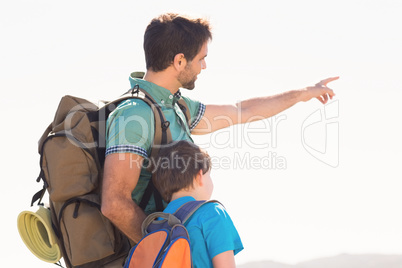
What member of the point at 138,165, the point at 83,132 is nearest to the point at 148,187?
the point at 138,165

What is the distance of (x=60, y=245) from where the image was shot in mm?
3061

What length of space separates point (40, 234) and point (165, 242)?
39.5 inches

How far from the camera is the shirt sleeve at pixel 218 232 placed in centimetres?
260

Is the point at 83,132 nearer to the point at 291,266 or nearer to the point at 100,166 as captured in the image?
the point at 100,166

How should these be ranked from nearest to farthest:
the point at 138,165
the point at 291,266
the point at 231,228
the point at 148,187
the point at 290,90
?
the point at 231,228 → the point at 138,165 → the point at 148,187 → the point at 290,90 → the point at 291,266

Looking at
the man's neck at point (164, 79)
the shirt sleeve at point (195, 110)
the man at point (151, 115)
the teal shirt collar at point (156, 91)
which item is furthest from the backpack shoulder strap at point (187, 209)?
the shirt sleeve at point (195, 110)

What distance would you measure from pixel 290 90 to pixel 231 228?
195 cm

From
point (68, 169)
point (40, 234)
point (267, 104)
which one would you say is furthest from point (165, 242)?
point (267, 104)

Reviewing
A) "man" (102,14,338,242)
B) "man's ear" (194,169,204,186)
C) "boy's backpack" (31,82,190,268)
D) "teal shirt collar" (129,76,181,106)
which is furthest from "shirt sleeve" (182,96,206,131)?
"man's ear" (194,169,204,186)

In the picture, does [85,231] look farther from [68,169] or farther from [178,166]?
[178,166]

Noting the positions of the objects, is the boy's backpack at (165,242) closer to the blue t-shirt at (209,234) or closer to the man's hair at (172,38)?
the blue t-shirt at (209,234)

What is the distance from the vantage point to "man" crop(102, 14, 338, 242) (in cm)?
289

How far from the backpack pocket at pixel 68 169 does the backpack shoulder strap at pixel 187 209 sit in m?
0.56

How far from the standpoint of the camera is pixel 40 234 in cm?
320
